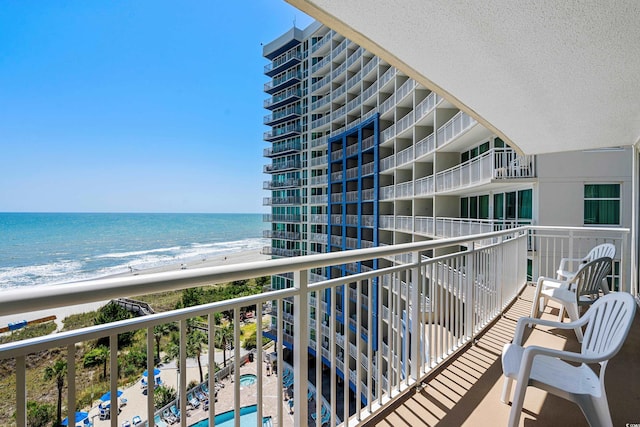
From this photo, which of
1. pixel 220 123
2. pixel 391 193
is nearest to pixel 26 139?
pixel 220 123

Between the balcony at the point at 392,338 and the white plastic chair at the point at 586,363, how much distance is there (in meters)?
0.42

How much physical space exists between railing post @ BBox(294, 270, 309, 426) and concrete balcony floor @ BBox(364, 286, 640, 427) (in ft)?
2.25

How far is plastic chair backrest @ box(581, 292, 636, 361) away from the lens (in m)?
1.49

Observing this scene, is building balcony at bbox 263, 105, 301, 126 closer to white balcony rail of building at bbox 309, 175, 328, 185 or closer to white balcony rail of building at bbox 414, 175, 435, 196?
white balcony rail of building at bbox 309, 175, 328, 185

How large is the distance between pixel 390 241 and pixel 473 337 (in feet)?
50.8

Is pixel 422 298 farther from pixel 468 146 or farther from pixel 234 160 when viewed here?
pixel 234 160

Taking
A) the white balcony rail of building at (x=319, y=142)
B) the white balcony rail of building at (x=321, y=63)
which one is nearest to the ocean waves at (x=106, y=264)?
the white balcony rail of building at (x=319, y=142)

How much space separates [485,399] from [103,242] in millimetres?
47225

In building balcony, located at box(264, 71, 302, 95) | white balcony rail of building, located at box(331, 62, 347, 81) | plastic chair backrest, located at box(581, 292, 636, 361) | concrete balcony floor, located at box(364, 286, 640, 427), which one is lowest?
concrete balcony floor, located at box(364, 286, 640, 427)

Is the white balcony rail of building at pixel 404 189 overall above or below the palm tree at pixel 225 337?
above

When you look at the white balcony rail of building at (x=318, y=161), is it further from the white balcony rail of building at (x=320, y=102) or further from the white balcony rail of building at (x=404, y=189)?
the white balcony rail of building at (x=404, y=189)

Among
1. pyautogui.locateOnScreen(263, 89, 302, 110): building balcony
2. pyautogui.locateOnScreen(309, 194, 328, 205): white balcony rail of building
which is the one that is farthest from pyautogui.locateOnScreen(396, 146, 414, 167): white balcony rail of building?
pyautogui.locateOnScreen(263, 89, 302, 110): building balcony

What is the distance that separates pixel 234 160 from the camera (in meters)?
59.2

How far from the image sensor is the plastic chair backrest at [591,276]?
10.8 ft
